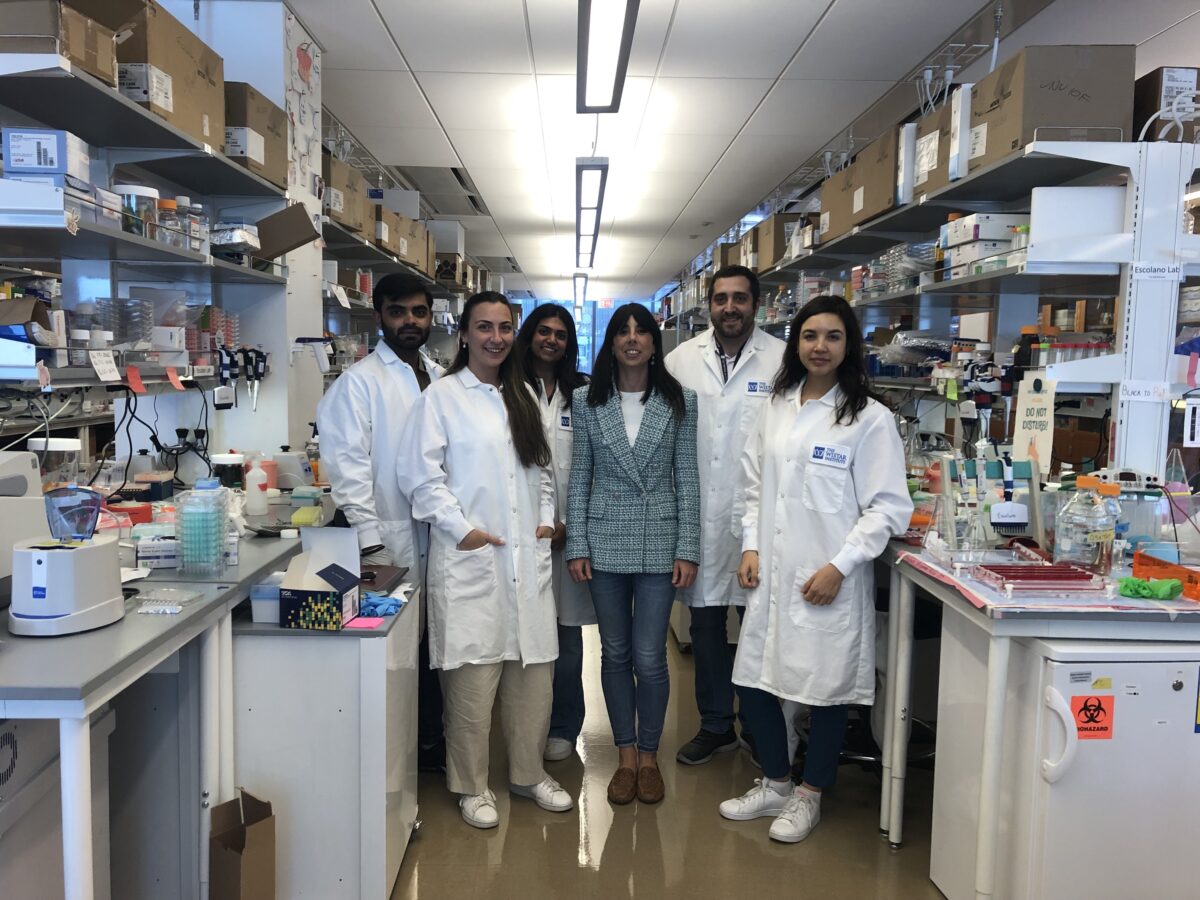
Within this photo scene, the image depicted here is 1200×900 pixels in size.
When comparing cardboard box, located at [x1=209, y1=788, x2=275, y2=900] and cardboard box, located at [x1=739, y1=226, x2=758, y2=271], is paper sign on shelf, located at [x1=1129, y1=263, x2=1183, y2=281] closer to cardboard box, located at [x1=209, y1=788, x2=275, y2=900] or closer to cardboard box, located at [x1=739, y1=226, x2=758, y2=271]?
cardboard box, located at [x1=209, y1=788, x2=275, y2=900]

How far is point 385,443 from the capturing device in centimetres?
279

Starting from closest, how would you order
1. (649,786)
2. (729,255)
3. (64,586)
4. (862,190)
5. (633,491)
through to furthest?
1. (64,586)
2. (633,491)
3. (649,786)
4. (862,190)
5. (729,255)

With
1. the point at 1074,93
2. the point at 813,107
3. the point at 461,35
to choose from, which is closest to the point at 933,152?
the point at 1074,93

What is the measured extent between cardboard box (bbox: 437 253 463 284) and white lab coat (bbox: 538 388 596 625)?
4.57 meters

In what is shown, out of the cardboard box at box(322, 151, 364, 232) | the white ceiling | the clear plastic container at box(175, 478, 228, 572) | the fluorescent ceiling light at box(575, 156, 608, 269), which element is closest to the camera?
the clear plastic container at box(175, 478, 228, 572)

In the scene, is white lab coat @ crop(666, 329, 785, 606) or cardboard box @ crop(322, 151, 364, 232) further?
cardboard box @ crop(322, 151, 364, 232)

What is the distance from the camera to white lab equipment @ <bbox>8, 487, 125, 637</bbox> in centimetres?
156

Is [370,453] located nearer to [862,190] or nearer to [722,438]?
[722,438]

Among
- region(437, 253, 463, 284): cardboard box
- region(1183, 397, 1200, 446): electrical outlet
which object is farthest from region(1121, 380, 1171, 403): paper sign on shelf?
region(437, 253, 463, 284): cardboard box

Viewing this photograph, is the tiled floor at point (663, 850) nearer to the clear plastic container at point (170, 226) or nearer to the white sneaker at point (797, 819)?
the white sneaker at point (797, 819)

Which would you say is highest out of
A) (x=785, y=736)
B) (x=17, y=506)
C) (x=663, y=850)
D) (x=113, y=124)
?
(x=113, y=124)

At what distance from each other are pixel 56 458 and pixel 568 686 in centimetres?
177

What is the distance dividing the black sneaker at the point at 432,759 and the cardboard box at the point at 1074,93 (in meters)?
2.71

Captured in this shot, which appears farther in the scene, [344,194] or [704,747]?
[344,194]
